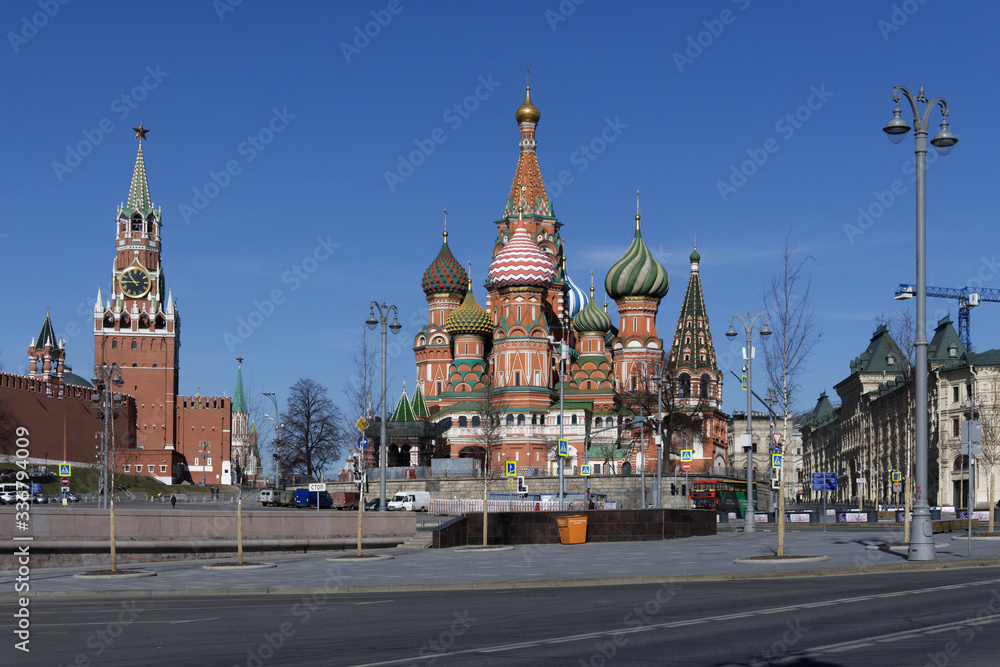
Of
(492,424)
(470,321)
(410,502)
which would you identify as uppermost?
(470,321)

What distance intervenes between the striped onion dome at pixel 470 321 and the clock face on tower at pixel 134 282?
5884cm

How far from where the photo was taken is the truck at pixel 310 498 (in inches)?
2788

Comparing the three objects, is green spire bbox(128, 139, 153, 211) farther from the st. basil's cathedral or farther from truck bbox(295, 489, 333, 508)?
truck bbox(295, 489, 333, 508)

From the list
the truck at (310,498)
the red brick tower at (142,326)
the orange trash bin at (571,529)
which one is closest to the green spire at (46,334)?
the red brick tower at (142,326)

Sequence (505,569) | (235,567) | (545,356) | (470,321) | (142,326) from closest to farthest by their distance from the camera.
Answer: (505,569)
(235,567)
(545,356)
(470,321)
(142,326)

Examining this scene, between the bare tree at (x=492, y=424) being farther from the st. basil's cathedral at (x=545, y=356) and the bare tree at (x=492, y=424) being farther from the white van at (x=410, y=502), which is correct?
the white van at (x=410, y=502)

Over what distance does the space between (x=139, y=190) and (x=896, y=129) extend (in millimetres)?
142463

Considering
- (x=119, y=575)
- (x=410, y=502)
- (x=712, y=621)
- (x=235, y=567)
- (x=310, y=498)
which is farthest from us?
(x=310, y=498)

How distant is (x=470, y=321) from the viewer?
339 feet

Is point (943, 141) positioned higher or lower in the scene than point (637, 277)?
lower

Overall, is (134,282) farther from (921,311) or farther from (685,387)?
(921,311)

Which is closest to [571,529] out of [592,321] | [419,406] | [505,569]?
[505,569]

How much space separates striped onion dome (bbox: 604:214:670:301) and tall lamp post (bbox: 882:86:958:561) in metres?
80.5

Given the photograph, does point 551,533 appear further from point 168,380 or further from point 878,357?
point 168,380
